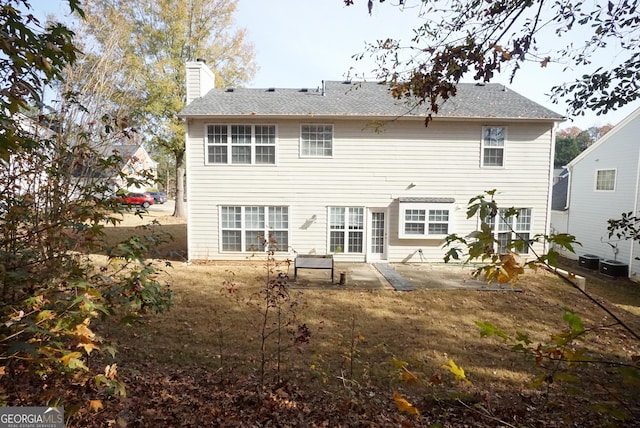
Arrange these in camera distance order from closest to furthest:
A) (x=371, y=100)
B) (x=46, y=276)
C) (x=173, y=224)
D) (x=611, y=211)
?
1. (x=46, y=276)
2. (x=371, y=100)
3. (x=611, y=211)
4. (x=173, y=224)

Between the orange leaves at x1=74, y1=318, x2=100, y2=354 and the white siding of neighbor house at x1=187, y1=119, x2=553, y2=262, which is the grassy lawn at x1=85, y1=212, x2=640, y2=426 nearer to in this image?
the orange leaves at x1=74, y1=318, x2=100, y2=354

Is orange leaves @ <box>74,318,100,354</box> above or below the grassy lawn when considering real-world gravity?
above

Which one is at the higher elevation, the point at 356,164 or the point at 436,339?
the point at 356,164

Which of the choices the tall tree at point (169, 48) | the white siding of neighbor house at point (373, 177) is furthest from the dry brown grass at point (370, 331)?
the tall tree at point (169, 48)

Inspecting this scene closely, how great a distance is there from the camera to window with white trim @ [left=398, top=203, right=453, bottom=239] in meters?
12.8

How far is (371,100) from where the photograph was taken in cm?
1379

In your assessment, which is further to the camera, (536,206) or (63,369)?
(536,206)

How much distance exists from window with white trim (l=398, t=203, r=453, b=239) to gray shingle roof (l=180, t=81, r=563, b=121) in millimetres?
3354

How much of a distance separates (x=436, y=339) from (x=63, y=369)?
6.04 m

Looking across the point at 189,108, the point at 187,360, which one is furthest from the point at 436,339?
the point at 189,108

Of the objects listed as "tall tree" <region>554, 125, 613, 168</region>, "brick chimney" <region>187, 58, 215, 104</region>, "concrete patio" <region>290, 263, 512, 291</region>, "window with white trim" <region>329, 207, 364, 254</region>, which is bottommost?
"concrete patio" <region>290, 263, 512, 291</region>

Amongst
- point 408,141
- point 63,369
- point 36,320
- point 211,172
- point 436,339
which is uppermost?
point 408,141

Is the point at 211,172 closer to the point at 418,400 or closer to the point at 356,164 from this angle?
the point at 356,164

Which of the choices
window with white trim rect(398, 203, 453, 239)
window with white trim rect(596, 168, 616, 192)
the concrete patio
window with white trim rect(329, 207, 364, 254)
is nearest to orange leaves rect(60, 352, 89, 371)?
the concrete patio
